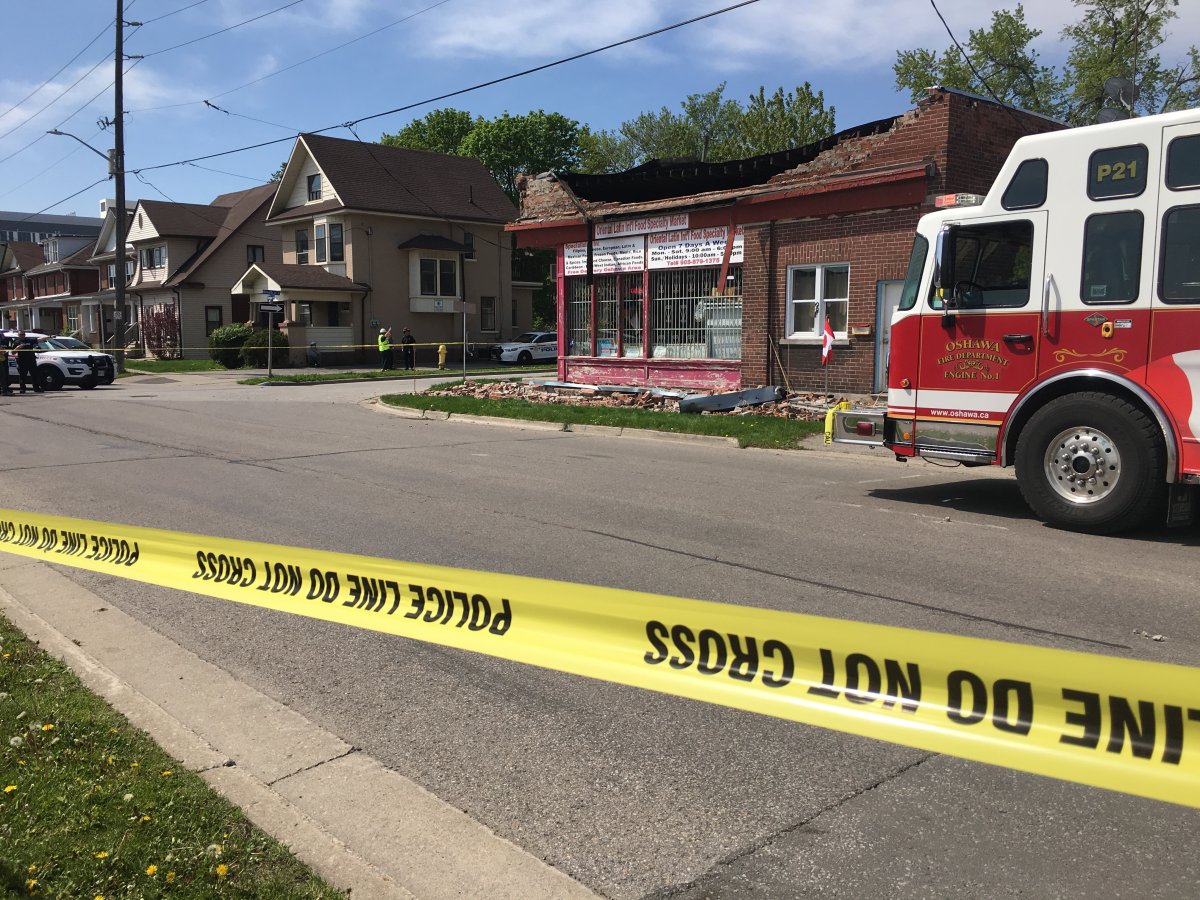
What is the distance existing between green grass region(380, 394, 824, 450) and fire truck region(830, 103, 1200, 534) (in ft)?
17.0

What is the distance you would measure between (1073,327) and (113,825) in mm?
7769

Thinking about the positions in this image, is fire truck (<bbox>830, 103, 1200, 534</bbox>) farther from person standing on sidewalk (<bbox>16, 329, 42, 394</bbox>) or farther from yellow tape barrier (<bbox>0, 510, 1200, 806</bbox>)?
person standing on sidewalk (<bbox>16, 329, 42, 394</bbox>)

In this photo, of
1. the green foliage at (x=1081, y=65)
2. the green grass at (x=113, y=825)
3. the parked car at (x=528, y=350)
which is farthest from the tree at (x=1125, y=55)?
the green grass at (x=113, y=825)

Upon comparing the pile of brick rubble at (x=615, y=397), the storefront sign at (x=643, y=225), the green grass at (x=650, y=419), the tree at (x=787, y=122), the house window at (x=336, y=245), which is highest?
the tree at (x=787, y=122)

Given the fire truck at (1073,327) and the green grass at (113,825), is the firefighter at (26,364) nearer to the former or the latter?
the fire truck at (1073,327)

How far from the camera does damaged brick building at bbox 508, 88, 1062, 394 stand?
55.5ft

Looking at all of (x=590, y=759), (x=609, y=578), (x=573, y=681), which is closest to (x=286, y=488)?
(x=609, y=578)

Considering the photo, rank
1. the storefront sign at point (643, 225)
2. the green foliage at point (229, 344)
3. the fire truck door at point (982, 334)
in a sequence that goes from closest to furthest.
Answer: the fire truck door at point (982, 334) < the storefront sign at point (643, 225) < the green foliage at point (229, 344)

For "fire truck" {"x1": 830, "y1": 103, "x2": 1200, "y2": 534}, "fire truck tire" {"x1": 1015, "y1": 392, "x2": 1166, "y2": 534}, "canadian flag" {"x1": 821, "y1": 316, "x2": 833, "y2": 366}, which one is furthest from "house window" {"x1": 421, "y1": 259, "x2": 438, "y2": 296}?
"fire truck tire" {"x1": 1015, "y1": 392, "x2": 1166, "y2": 534}

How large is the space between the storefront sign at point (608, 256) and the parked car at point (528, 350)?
19.4 meters

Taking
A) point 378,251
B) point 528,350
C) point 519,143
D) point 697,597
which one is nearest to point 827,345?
point 697,597

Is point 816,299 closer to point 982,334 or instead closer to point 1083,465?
point 982,334

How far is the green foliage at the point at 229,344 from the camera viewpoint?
39.1 meters

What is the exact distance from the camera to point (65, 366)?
26969mm
